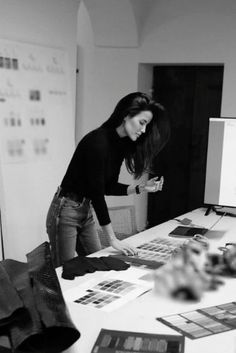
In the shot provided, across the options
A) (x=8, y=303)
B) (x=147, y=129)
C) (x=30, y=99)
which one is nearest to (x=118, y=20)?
(x=30, y=99)

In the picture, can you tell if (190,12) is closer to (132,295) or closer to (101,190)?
(101,190)

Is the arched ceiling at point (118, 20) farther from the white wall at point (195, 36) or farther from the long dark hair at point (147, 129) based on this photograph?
the long dark hair at point (147, 129)

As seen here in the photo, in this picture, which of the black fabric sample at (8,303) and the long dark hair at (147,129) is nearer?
the black fabric sample at (8,303)

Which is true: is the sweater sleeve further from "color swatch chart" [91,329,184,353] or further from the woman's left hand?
"color swatch chart" [91,329,184,353]

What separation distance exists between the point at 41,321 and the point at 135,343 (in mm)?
271

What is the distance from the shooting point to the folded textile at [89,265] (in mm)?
1883

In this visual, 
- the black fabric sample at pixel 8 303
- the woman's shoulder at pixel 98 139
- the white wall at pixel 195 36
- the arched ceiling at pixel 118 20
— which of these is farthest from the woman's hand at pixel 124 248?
the arched ceiling at pixel 118 20

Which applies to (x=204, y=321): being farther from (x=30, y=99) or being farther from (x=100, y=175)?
(x=30, y=99)

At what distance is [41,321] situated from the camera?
1.21 metres

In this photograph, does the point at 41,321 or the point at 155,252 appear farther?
the point at 155,252

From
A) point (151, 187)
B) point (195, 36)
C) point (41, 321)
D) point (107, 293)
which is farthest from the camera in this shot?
point (195, 36)

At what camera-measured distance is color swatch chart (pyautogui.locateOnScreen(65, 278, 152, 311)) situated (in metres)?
1.61

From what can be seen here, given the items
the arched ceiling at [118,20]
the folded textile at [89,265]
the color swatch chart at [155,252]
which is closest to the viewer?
the folded textile at [89,265]

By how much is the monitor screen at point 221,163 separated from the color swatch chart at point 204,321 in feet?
5.02
